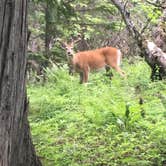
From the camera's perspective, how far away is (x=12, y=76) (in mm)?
4152

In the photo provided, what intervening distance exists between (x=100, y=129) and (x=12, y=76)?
2474 mm

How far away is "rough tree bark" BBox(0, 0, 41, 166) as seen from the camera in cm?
406

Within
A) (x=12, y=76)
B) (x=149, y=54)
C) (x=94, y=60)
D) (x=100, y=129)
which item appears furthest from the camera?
(x=94, y=60)

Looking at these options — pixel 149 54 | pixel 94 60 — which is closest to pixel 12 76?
pixel 149 54

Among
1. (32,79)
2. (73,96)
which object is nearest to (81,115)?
(73,96)

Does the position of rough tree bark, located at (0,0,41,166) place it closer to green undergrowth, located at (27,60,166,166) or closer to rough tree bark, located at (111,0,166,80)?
green undergrowth, located at (27,60,166,166)

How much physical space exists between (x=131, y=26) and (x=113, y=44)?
412 inches

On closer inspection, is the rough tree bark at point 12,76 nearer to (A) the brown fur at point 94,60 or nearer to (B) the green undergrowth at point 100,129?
(B) the green undergrowth at point 100,129

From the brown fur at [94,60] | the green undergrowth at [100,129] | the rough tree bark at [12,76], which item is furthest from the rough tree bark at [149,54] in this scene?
the rough tree bark at [12,76]

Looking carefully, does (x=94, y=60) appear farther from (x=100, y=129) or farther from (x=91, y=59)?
(x=100, y=129)

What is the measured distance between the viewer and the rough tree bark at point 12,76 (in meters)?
4.06

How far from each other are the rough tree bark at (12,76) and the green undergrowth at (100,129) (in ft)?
3.46

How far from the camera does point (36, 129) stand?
6.64 meters

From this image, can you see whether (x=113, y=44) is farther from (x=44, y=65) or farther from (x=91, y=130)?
(x=91, y=130)
